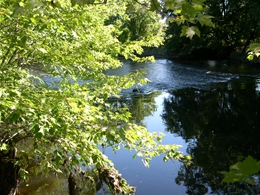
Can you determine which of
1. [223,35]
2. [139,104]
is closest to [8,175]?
[139,104]

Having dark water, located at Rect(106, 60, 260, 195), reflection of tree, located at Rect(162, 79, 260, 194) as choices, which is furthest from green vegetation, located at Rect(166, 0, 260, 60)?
reflection of tree, located at Rect(162, 79, 260, 194)

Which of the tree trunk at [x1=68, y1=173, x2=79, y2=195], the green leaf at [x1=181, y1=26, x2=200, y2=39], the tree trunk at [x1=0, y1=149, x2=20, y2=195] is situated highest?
the green leaf at [x1=181, y1=26, x2=200, y2=39]

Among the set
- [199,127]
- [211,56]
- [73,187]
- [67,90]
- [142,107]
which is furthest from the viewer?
[211,56]

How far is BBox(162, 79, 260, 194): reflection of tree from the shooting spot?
23.7 feet

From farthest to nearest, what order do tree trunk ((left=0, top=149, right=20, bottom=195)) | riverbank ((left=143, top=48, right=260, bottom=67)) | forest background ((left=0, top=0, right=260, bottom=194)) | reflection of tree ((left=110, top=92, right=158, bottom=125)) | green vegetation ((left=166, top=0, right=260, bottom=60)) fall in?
green vegetation ((left=166, top=0, right=260, bottom=60)) → riverbank ((left=143, top=48, right=260, bottom=67)) → reflection of tree ((left=110, top=92, right=158, bottom=125)) → tree trunk ((left=0, top=149, right=20, bottom=195)) → forest background ((left=0, top=0, right=260, bottom=194))

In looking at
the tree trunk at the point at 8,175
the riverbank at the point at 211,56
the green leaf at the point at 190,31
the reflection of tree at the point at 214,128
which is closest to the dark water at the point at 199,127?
the reflection of tree at the point at 214,128

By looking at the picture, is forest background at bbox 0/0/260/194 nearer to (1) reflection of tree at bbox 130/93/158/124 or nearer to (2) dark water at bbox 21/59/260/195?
(2) dark water at bbox 21/59/260/195

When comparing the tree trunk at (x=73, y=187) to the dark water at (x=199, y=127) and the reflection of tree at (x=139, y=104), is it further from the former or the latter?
the reflection of tree at (x=139, y=104)

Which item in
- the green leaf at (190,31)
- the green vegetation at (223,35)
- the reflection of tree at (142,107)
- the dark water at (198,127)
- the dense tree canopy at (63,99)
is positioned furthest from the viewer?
the green vegetation at (223,35)

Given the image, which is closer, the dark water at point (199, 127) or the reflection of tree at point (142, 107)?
the dark water at point (199, 127)

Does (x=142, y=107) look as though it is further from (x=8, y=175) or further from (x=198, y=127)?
(x=8, y=175)

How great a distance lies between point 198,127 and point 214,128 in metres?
0.57

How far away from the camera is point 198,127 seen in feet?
34.8

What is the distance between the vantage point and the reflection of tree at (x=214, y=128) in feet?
23.7
